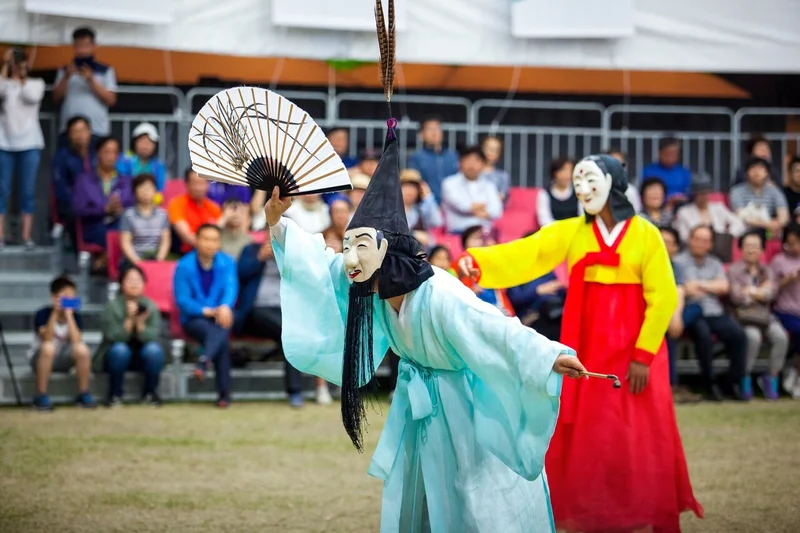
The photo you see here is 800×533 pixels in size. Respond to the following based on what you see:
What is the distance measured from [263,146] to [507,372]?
122 centimetres

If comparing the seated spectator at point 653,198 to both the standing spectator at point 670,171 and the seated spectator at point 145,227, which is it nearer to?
the standing spectator at point 670,171

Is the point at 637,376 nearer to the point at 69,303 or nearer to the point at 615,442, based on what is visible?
the point at 615,442

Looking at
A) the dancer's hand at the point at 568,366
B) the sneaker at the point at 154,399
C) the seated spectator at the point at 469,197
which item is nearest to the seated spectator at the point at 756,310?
the seated spectator at the point at 469,197

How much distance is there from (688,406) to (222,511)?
4.48m

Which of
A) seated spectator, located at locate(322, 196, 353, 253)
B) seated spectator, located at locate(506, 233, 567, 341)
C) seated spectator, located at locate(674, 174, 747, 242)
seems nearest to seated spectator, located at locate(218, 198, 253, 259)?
seated spectator, located at locate(322, 196, 353, 253)

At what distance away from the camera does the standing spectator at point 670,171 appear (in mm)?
10500

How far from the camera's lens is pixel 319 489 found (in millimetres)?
5980

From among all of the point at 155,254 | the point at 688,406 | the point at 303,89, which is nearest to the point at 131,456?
the point at 155,254

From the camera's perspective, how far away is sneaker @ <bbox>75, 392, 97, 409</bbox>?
8234 mm

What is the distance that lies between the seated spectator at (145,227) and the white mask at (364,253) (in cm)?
544

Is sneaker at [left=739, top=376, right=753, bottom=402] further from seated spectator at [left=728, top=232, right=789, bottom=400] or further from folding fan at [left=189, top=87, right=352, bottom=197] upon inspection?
folding fan at [left=189, top=87, right=352, bottom=197]

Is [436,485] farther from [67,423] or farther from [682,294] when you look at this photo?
[682,294]

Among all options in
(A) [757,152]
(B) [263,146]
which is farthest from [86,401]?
(A) [757,152]

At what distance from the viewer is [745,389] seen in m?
8.99
